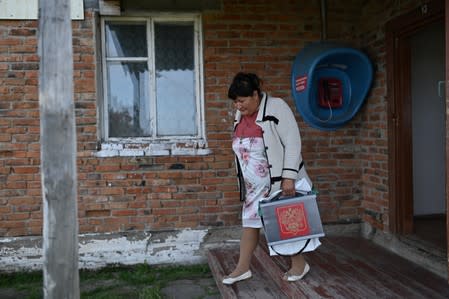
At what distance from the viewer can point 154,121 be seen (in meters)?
4.93

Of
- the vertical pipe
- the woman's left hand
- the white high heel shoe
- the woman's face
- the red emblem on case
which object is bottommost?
the white high heel shoe

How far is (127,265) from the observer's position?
481 cm

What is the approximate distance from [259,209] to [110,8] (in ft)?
9.09

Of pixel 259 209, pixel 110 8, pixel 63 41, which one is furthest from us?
pixel 110 8

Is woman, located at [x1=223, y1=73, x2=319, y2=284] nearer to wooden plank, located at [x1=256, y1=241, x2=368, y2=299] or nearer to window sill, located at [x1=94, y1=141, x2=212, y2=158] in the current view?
wooden plank, located at [x1=256, y1=241, x2=368, y2=299]

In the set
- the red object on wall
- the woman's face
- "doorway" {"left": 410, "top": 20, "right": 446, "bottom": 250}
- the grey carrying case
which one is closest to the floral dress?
the grey carrying case

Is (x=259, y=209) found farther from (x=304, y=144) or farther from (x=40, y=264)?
(x=40, y=264)

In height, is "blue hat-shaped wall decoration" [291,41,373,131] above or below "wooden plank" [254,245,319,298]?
above

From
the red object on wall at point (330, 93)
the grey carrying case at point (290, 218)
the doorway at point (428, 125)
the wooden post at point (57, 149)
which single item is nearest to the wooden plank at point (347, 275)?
the grey carrying case at point (290, 218)

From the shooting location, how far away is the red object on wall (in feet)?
16.2

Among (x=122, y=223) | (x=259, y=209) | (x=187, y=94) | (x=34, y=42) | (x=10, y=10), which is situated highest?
(x=10, y=10)

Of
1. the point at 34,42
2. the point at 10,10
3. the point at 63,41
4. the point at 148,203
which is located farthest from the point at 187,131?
the point at 63,41

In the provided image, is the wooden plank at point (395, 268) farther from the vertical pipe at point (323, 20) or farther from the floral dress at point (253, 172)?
the vertical pipe at point (323, 20)

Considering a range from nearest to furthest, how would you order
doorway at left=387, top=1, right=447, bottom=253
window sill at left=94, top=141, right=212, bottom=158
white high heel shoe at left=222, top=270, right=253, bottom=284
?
1. white high heel shoe at left=222, top=270, right=253, bottom=284
2. doorway at left=387, top=1, right=447, bottom=253
3. window sill at left=94, top=141, right=212, bottom=158
